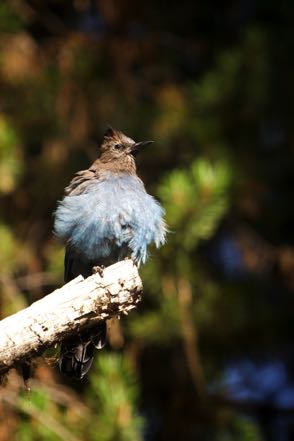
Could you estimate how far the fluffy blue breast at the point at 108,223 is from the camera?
15.6 ft

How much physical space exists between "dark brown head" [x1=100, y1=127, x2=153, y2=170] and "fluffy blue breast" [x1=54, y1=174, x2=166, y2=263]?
717 millimetres

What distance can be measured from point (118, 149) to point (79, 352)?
5.34 ft

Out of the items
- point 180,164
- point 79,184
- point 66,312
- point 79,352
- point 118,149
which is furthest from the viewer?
point 180,164

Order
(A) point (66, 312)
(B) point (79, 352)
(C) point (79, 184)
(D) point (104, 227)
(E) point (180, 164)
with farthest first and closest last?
(E) point (180, 164) → (C) point (79, 184) → (D) point (104, 227) → (B) point (79, 352) → (A) point (66, 312)

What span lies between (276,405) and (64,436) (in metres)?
2.84

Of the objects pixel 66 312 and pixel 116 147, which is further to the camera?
pixel 116 147

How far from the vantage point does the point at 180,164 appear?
6.88 meters

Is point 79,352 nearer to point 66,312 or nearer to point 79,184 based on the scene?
point 66,312

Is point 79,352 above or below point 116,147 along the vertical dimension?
below

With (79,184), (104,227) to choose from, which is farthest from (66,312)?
(79,184)

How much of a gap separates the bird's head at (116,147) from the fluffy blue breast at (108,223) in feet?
2.50

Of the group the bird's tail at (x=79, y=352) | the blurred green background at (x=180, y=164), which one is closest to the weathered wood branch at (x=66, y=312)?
the bird's tail at (x=79, y=352)

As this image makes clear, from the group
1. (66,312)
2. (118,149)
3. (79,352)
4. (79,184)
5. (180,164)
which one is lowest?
(66,312)

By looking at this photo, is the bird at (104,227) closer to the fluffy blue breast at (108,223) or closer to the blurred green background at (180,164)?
the fluffy blue breast at (108,223)
